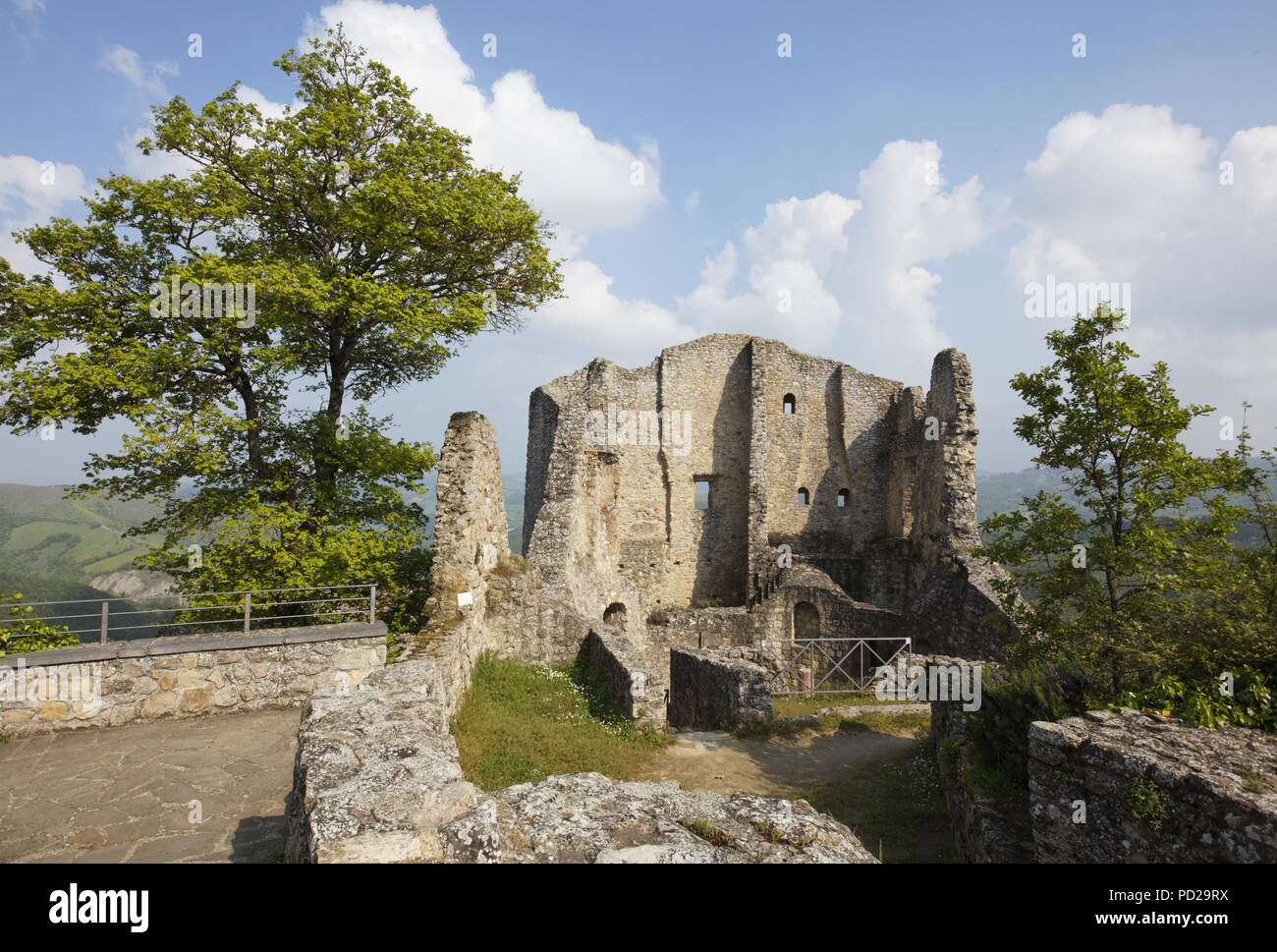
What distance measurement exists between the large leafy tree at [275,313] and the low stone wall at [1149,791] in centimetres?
1030

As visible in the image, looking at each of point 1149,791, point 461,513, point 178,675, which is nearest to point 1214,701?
point 1149,791

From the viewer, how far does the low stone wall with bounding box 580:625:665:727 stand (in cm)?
1027

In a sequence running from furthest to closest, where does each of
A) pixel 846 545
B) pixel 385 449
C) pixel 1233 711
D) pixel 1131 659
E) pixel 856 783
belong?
1. pixel 846 545
2. pixel 385 449
3. pixel 856 783
4. pixel 1131 659
5. pixel 1233 711

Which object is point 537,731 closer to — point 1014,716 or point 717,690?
point 717,690

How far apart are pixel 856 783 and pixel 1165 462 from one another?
589 cm

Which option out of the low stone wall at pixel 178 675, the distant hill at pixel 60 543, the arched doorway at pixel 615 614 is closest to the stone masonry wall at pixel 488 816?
the low stone wall at pixel 178 675

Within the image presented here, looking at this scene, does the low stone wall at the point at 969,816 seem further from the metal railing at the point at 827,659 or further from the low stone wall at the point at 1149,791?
the metal railing at the point at 827,659

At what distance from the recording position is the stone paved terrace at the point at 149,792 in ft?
16.0

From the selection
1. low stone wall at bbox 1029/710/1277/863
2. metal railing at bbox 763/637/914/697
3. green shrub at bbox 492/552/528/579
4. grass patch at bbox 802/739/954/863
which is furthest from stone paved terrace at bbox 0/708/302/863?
metal railing at bbox 763/637/914/697

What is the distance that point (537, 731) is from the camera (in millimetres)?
8758

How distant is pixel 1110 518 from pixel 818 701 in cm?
809

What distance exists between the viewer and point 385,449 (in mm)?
12180
